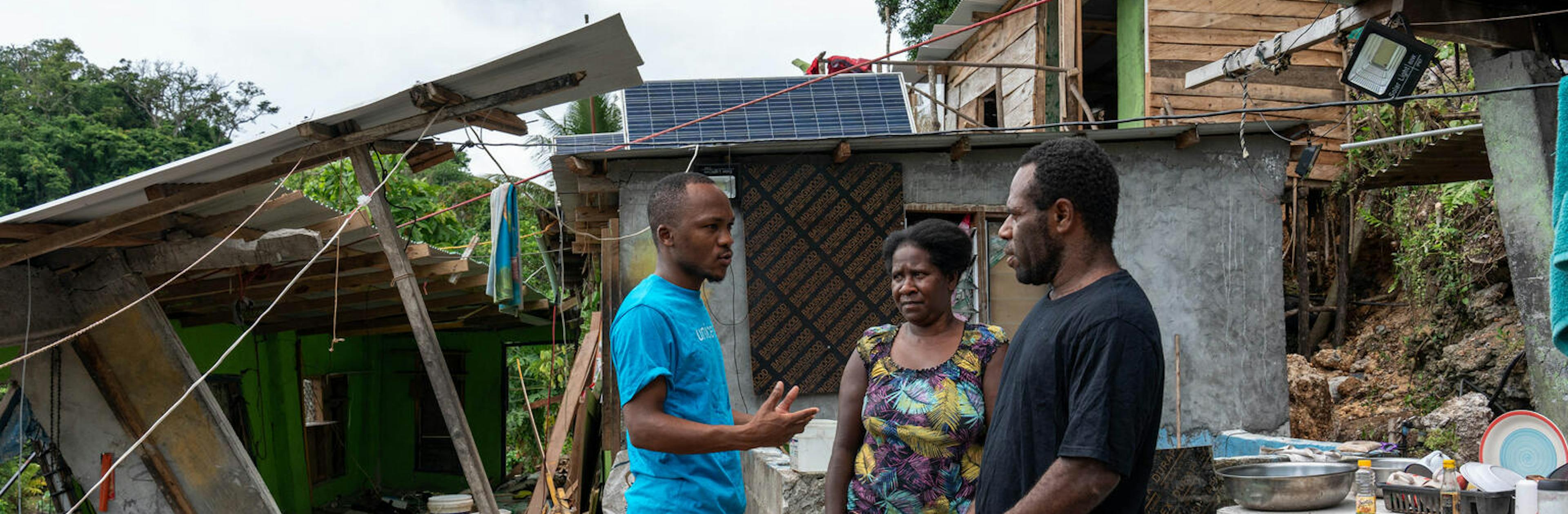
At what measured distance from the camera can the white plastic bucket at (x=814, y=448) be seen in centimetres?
502

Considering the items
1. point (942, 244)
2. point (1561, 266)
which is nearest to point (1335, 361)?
point (1561, 266)

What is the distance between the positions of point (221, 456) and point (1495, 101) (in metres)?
7.78

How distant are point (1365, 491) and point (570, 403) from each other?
756 centimetres

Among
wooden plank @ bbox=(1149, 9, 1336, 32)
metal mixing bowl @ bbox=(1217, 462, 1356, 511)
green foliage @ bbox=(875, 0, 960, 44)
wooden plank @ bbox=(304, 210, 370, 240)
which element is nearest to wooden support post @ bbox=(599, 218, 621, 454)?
wooden plank @ bbox=(304, 210, 370, 240)

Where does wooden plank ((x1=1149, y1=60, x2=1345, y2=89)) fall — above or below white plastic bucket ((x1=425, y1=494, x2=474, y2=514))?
above

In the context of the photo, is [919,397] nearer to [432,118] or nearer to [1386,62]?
[432,118]

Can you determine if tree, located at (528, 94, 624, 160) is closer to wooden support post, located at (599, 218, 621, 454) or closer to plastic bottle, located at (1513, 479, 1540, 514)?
wooden support post, located at (599, 218, 621, 454)

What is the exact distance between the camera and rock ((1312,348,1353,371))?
44.4ft

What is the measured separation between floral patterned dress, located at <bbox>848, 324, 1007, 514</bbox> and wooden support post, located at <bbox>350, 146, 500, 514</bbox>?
2945 millimetres

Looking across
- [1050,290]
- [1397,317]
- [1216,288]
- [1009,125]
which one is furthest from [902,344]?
[1397,317]

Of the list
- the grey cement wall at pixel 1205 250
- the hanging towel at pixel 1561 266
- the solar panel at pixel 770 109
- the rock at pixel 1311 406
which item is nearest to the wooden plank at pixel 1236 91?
the solar panel at pixel 770 109

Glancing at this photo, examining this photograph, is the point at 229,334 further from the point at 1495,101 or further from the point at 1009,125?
the point at 1495,101

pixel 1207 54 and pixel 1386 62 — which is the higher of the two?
pixel 1207 54

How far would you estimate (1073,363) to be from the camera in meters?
2.21
